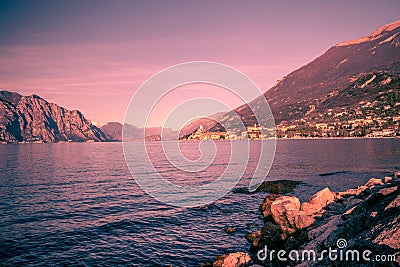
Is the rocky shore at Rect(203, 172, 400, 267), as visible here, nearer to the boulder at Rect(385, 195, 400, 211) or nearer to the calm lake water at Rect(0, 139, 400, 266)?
the boulder at Rect(385, 195, 400, 211)

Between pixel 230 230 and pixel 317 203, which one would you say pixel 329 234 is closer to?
pixel 317 203

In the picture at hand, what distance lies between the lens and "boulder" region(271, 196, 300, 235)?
2522 centimetres

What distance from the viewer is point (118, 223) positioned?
3350 cm

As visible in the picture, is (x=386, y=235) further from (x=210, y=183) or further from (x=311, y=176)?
(x=311, y=176)

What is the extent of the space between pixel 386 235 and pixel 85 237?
28.6 m

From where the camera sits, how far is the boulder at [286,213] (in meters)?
25.2

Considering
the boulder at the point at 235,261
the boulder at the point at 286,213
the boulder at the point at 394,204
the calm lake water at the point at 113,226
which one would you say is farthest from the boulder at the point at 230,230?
the boulder at the point at 394,204

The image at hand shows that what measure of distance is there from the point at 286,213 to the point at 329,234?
1043 centimetres

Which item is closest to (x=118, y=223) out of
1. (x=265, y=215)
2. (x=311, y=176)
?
(x=265, y=215)

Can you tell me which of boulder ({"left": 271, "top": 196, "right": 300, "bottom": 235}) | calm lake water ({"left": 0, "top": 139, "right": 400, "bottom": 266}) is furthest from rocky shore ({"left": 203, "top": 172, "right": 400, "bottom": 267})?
calm lake water ({"left": 0, "top": 139, "right": 400, "bottom": 266})

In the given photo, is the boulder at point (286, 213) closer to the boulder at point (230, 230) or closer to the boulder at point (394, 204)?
the boulder at point (230, 230)

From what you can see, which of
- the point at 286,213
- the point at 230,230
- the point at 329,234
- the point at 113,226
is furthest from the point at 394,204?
the point at 113,226

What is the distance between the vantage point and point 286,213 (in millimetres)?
26500

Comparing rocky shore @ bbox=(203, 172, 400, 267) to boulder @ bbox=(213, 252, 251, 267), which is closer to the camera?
rocky shore @ bbox=(203, 172, 400, 267)
